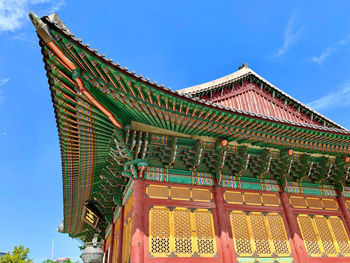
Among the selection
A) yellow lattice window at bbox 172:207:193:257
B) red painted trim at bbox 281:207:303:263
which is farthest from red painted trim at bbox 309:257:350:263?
yellow lattice window at bbox 172:207:193:257

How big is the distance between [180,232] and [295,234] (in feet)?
14.1

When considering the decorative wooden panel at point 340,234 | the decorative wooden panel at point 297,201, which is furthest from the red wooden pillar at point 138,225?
the decorative wooden panel at point 340,234

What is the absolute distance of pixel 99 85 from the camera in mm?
6766

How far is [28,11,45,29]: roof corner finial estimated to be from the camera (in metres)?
5.13

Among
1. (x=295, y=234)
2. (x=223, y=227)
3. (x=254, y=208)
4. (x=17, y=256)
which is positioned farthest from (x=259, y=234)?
(x=17, y=256)

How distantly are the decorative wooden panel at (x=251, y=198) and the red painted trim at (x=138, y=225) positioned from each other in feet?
10.0

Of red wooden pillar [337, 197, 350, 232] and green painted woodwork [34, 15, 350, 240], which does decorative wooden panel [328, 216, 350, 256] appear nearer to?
red wooden pillar [337, 197, 350, 232]

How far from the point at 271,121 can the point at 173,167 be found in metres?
3.51

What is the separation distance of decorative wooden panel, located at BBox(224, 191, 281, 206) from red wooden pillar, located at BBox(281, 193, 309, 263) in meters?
0.27

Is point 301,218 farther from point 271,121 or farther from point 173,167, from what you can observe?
point 173,167

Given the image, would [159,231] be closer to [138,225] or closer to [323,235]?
[138,225]

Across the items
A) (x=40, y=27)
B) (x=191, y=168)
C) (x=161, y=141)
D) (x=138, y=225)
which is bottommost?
(x=138, y=225)

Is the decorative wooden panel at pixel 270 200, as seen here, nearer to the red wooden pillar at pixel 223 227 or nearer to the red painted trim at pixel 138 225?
the red wooden pillar at pixel 223 227

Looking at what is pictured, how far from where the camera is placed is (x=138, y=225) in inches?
304
